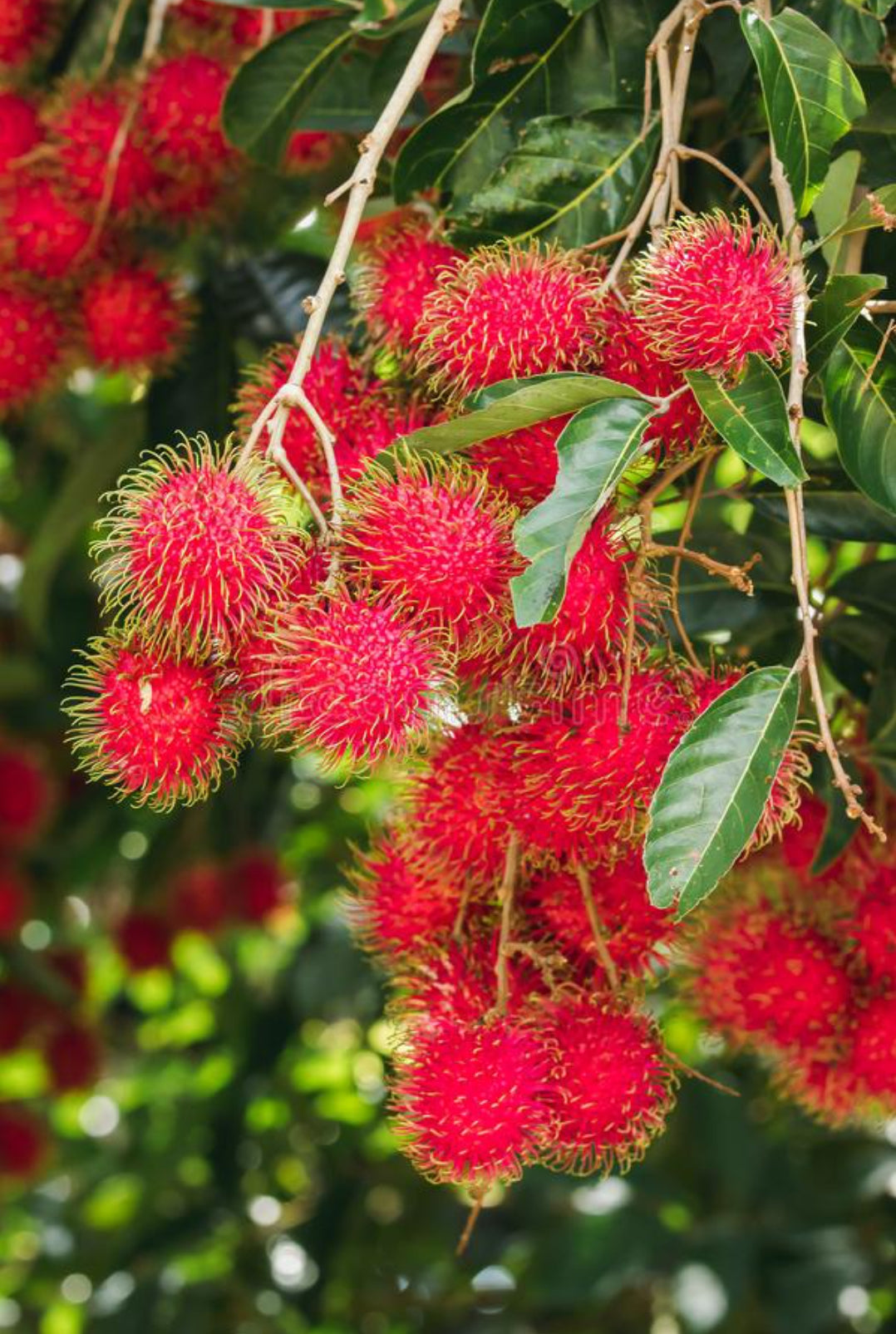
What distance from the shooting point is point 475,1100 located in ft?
3.08

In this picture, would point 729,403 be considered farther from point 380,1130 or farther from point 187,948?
point 187,948

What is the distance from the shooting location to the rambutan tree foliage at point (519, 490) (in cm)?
86

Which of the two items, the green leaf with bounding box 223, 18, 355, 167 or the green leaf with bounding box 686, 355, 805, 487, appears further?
the green leaf with bounding box 223, 18, 355, 167

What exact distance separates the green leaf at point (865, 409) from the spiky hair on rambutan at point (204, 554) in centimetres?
33

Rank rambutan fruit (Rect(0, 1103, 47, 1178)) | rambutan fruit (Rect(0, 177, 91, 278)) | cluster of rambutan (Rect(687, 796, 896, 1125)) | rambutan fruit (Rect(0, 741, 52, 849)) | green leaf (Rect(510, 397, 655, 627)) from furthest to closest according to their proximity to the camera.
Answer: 1. rambutan fruit (Rect(0, 1103, 47, 1178))
2. rambutan fruit (Rect(0, 741, 52, 849))
3. rambutan fruit (Rect(0, 177, 91, 278))
4. cluster of rambutan (Rect(687, 796, 896, 1125))
5. green leaf (Rect(510, 397, 655, 627))

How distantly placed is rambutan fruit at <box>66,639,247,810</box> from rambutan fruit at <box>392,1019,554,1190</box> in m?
0.21

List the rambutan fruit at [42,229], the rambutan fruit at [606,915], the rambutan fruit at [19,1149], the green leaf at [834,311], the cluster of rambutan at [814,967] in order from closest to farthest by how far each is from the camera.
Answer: the green leaf at [834,311], the rambutan fruit at [606,915], the cluster of rambutan at [814,967], the rambutan fruit at [42,229], the rambutan fruit at [19,1149]

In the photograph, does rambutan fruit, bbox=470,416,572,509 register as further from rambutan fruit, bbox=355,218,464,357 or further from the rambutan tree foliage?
rambutan fruit, bbox=355,218,464,357

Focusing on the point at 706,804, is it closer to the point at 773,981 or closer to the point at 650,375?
the point at 650,375

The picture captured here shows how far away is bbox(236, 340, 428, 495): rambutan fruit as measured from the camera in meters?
0.98

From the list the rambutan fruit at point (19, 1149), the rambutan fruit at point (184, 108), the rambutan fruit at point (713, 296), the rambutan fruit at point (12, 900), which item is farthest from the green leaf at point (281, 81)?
the rambutan fruit at point (19, 1149)

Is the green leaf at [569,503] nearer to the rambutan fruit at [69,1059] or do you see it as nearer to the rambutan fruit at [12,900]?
the rambutan fruit at [12,900]

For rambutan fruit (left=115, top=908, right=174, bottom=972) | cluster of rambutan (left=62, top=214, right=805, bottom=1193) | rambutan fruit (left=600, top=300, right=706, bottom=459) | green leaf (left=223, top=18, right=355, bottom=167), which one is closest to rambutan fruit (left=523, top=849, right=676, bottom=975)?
cluster of rambutan (left=62, top=214, right=805, bottom=1193)

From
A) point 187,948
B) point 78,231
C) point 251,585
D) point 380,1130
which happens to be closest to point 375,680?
point 251,585
